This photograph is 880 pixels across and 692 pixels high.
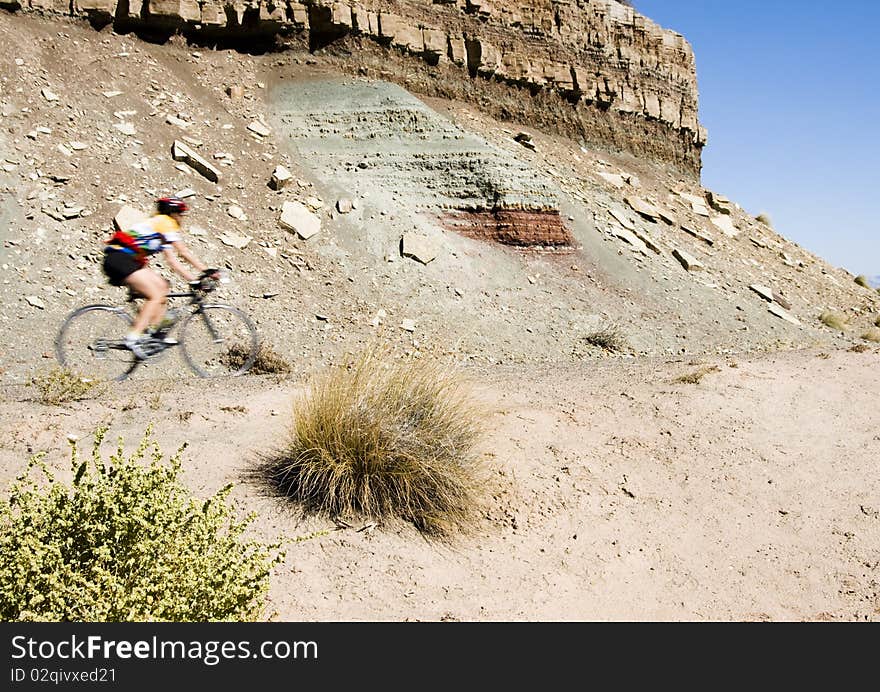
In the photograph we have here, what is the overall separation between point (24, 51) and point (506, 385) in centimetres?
1245

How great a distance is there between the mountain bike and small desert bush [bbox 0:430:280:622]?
15.7 feet

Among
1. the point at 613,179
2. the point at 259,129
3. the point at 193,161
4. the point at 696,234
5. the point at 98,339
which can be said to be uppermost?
the point at 613,179

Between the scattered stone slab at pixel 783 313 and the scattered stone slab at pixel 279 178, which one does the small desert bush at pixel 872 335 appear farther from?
the scattered stone slab at pixel 279 178

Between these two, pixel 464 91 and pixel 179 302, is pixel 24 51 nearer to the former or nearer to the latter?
pixel 179 302

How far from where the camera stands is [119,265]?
26.3ft

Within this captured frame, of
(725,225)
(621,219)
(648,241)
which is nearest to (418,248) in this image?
(621,219)

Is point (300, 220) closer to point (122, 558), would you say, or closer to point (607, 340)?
point (607, 340)

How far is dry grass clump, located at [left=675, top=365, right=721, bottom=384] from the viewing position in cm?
982

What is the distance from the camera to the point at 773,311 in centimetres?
2028

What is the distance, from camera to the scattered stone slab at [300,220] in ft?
50.5

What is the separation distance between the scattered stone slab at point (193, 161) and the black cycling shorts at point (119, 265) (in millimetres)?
7810

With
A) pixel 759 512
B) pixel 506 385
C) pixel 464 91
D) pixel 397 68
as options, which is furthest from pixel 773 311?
pixel 759 512

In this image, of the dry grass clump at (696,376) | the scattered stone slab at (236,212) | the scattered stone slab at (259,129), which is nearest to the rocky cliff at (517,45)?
the scattered stone slab at (259,129)

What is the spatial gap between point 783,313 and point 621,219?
200 inches
